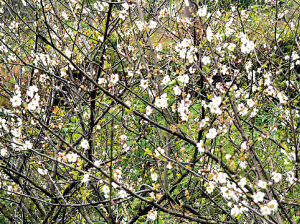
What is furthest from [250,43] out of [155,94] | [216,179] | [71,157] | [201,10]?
[71,157]

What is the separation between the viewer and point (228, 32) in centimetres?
248

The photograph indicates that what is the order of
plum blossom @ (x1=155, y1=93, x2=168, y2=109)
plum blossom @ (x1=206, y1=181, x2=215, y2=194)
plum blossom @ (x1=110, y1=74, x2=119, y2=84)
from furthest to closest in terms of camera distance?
plum blossom @ (x1=110, y1=74, x2=119, y2=84) < plum blossom @ (x1=155, y1=93, x2=168, y2=109) < plum blossom @ (x1=206, y1=181, x2=215, y2=194)

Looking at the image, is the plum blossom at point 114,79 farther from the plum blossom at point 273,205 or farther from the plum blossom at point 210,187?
the plum blossom at point 273,205

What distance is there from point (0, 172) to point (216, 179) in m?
2.22

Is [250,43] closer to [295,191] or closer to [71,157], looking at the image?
[71,157]

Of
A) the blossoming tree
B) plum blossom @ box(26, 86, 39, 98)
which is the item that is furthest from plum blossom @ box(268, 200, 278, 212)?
plum blossom @ box(26, 86, 39, 98)

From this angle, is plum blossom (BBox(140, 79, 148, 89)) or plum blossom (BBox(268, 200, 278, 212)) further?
plum blossom (BBox(140, 79, 148, 89))

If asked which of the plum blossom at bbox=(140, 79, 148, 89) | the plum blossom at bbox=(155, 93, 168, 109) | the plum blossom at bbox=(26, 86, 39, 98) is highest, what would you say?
the plum blossom at bbox=(26, 86, 39, 98)

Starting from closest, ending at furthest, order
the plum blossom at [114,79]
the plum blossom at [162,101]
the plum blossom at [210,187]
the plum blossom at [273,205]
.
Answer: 1. the plum blossom at [273,205]
2. the plum blossom at [210,187]
3. the plum blossom at [162,101]
4. the plum blossom at [114,79]

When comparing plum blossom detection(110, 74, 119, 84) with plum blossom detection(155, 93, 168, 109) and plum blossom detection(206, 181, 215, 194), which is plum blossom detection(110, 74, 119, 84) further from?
plum blossom detection(206, 181, 215, 194)

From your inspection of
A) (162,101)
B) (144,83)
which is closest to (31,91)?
(144,83)

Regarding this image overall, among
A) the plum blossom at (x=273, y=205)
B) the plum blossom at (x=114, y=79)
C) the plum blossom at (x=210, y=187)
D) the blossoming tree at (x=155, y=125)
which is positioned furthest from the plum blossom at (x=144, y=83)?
the plum blossom at (x=273, y=205)

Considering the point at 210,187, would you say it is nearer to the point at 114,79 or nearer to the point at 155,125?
the point at 155,125

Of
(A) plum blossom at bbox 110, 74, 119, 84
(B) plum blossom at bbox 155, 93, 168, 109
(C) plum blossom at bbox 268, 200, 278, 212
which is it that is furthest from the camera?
(A) plum blossom at bbox 110, 74, 119, 84
